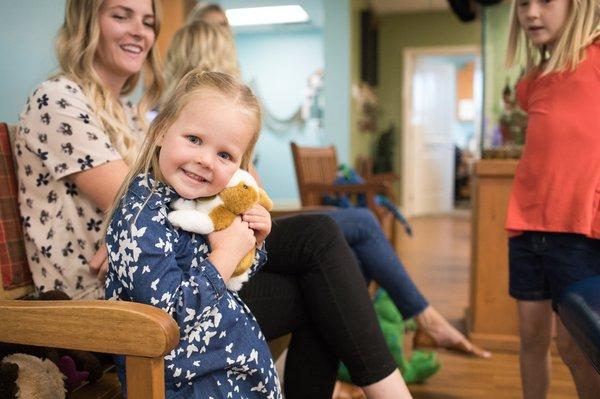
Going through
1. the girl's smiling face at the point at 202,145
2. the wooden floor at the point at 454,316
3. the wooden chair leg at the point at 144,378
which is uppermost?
the girl's smiling face at the point at 202,145

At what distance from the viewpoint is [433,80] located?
280 inches

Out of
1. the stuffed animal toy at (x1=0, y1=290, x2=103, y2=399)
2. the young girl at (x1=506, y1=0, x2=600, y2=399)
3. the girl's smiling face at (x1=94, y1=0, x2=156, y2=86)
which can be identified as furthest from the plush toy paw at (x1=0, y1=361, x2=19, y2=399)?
the young girl at (x1=506, y1=0, x2=600, y2=399)

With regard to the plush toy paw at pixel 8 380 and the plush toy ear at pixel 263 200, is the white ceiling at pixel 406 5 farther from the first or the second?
the plush toy paw at pixel 8 380

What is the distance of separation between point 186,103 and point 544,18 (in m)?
0.91

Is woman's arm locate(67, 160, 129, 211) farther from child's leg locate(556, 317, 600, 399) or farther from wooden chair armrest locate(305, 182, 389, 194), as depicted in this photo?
wooden chair armrest locate(305, 182, 389, 194)

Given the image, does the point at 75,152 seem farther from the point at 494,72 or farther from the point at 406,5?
the point at 406,5

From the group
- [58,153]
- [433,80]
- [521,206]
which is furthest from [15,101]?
[433,80]

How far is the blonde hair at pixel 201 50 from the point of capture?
1.80 meters

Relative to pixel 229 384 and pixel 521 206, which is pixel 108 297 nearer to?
pixel 229 384

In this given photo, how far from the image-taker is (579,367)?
1334 mm

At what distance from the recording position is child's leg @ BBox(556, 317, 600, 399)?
1.30 metres

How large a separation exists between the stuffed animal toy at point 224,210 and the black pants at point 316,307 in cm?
22

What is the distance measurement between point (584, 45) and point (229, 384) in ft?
3.54

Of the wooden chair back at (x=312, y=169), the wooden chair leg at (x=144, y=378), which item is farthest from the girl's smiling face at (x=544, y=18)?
the wooden chair back at (x=312, y=169)
